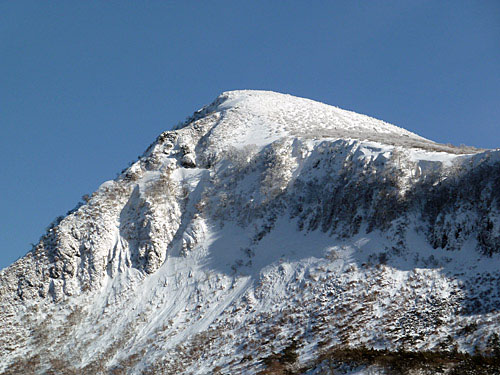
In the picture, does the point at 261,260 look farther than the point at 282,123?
No

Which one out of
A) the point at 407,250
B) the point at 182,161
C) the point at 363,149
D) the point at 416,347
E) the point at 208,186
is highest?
the point at 182,161

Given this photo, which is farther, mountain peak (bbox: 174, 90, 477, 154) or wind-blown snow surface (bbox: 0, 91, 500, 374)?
mountain peak (bbox: 174, 90, 477, 154)

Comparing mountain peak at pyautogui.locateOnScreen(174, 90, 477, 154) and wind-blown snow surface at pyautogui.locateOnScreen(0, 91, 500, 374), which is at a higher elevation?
Answer: mountain peak at pyautogui.locateOnScreen(174, 90, 477, 154)

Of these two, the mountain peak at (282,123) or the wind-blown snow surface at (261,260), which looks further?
the mountain peak at (282,123)

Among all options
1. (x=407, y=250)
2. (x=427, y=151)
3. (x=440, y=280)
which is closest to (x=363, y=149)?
(x=427, y=151)

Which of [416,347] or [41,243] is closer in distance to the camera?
[416,347]

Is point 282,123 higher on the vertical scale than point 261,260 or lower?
higher

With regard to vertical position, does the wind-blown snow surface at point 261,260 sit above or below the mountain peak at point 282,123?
below

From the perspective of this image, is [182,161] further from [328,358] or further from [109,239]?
[328,358]
